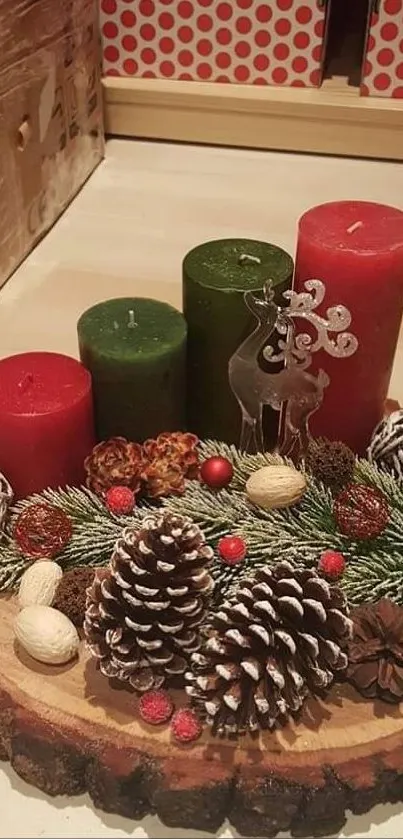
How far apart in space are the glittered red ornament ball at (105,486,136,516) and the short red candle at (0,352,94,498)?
0.05 metres

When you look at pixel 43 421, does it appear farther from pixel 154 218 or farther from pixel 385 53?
pixel 385 53

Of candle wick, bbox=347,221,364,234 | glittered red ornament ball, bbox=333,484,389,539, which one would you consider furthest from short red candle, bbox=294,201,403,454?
glittered red ornament ball, bbox=333,484,389,539

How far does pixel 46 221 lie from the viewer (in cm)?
117

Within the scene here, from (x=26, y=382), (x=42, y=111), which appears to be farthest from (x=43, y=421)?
(x=42, y=111)

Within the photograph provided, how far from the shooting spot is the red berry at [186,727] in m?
0.54

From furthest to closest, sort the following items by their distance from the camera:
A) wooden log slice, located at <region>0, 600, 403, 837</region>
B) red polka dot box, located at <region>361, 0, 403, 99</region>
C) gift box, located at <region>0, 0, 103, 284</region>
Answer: red polka dot box, located at <region>361, 0, 403, 99</region> → gift box, located at <region>0, 0, 103, 284</region> → wooden log slice, located at <region>0, 600, 403, 837</region>

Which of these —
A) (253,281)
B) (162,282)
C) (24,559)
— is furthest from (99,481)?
(162,282)

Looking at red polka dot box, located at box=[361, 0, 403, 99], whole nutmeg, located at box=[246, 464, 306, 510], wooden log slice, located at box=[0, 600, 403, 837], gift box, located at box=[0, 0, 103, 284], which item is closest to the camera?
wooden log slice, located at box=[0, 600, 403, 837]

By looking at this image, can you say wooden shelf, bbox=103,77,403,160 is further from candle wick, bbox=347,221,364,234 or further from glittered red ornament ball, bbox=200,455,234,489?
glittered red ornament ball, bbox=200,455,234,489

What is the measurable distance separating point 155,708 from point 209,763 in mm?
45

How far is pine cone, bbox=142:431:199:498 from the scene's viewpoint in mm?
678

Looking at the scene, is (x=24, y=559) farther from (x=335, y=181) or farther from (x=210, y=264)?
(x=335, y=181)

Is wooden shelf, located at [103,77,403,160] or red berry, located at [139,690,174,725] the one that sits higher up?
wooden shelf, located at [103,77,403,160]

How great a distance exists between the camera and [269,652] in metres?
0.54
